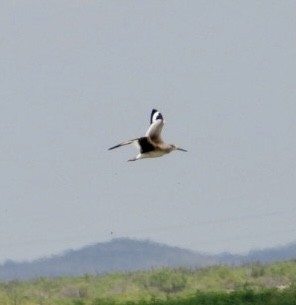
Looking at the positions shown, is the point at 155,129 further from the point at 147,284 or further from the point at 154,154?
the point at 147,284

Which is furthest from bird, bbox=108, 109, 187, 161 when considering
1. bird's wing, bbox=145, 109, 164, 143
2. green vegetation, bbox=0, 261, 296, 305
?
green vegetation, bbox=0, 261, 296, 305

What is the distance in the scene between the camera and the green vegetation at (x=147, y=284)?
31375mm

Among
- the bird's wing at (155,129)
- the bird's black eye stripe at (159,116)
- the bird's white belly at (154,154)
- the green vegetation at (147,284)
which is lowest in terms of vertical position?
the bird's white belly at (154,154)

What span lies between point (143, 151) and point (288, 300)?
38.7ft

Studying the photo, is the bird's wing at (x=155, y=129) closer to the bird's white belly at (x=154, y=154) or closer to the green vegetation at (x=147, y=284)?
the bird's white belly at (x=154, y=154)

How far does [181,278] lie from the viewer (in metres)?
35.3

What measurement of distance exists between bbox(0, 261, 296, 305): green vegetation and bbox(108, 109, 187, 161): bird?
44.3 ft

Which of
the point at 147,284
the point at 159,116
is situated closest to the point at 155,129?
the point at 159,116

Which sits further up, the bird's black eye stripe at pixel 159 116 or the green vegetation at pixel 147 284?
the green vegetation at pixel 147 284

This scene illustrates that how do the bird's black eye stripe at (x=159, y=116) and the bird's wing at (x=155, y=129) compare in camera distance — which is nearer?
the bird's wing at (x=155, y=129)

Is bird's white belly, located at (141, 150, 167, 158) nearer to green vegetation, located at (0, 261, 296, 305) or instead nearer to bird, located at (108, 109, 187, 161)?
bird, located at (108, 109, 187, 161)

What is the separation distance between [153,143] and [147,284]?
19.5 metres

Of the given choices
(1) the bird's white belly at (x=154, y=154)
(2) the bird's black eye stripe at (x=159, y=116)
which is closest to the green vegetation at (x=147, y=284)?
(2) the bird's black eye stripe at (x=159, y=116)

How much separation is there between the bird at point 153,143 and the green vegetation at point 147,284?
13.5 m
